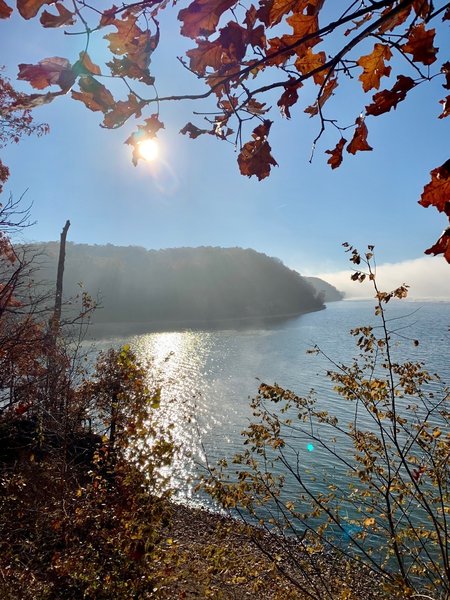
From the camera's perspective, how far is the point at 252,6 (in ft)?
4.10

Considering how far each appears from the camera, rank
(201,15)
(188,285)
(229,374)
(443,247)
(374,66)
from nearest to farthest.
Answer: (443,247)
(201,15)
(374,66)
(229,374)
(188,285)

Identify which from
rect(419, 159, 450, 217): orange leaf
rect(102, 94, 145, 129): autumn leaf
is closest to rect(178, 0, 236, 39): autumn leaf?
rect(102, 94, 145, 129): autumn leaf

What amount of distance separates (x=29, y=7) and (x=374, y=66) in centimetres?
120

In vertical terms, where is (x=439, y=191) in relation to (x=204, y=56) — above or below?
below

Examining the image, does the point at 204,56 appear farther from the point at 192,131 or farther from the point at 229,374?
the point at 229,374

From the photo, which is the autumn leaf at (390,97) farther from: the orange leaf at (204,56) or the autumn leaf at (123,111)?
the autumn leaf at (123,111)

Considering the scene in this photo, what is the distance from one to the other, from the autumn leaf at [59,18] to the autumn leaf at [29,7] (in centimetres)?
10

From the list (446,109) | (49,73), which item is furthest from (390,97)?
(49,73)

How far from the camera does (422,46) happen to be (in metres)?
1.22

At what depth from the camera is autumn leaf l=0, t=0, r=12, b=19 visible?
1.11 meters

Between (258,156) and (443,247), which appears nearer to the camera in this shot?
(443,247)

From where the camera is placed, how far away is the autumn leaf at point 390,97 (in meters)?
1.14

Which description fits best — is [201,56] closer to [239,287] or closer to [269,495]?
[269,495]

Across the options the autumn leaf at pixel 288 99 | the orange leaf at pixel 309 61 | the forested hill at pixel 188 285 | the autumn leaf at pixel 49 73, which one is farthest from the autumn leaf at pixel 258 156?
the forested hill at pixel 188 285
